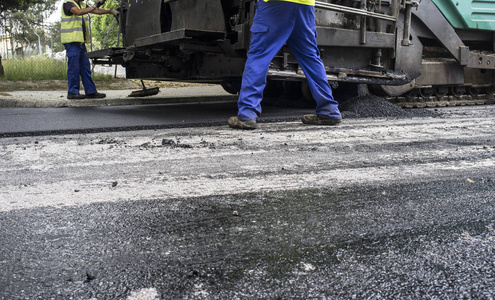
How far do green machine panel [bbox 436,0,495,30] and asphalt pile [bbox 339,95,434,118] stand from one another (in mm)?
1979

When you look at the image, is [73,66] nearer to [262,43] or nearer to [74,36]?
[74,36]

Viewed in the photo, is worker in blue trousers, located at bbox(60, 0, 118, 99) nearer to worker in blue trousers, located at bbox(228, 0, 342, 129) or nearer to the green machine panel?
worker in blue trousers, located at bbox(228, 0, 342, 129)

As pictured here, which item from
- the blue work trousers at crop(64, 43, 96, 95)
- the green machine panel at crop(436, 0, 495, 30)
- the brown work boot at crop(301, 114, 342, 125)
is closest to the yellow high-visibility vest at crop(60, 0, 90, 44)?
the blue work trousers at crop(64, 43, 96, 95)

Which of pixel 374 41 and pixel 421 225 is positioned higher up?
pixel 374 41

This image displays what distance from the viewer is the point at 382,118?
A: 18.1 feet

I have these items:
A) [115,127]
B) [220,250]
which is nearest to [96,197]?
[220,250]

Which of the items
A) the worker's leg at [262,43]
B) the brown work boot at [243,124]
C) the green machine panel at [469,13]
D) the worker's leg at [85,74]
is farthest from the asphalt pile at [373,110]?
the worker's leg at [85,74]

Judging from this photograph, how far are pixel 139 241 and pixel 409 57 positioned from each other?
595 centimetres

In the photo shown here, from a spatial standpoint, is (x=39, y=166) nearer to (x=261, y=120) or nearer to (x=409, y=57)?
(x=261, y=120)

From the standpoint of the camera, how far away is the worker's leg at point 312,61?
15.6ft

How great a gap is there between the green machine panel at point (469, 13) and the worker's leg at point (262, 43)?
355cm

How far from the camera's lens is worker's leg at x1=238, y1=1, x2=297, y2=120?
14.7 ft

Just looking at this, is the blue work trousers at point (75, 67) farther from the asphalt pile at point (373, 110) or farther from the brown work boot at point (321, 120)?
the brown work boot at point (321, 120)

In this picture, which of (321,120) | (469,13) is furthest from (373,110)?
(469,13)
